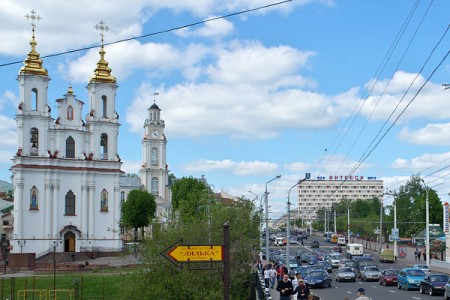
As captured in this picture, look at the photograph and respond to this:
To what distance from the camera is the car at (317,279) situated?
167 ft

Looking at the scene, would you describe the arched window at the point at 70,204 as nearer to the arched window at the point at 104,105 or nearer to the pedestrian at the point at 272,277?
the arched window at the point at 104,105

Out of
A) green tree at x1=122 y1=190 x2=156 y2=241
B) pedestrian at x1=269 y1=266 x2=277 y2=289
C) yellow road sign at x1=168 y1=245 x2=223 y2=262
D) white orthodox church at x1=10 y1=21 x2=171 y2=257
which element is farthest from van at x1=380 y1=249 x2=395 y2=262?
yellow road sign at x1=168 y1=245 x2=223 y2=262

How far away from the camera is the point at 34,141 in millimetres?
91125

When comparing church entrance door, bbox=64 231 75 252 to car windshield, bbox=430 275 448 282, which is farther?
church entrance door, bbox=64 231 75 252

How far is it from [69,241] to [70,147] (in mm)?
12762

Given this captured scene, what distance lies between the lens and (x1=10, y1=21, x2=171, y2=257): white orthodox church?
289 ft

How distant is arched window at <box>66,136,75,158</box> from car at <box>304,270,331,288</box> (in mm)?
50213

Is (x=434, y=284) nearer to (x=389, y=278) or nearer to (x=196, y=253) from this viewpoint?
(x=389, y=278)

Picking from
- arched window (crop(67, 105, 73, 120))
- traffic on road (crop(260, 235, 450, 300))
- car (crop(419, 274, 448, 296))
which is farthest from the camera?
arched window (crop(67, 105, 73, 120))

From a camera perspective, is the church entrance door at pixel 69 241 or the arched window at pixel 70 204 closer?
the church entrance door at pixel 69 241

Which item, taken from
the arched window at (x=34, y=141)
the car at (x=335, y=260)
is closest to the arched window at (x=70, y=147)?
the arched window at (x=34, y=141)

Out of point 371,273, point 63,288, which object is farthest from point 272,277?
point 63,288

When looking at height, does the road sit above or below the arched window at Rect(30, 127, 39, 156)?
below

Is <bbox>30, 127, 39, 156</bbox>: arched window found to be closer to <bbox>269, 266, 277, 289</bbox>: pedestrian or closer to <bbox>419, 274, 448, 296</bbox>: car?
<bbox>269, 266, 277, 289</bbox>: pedestrian
